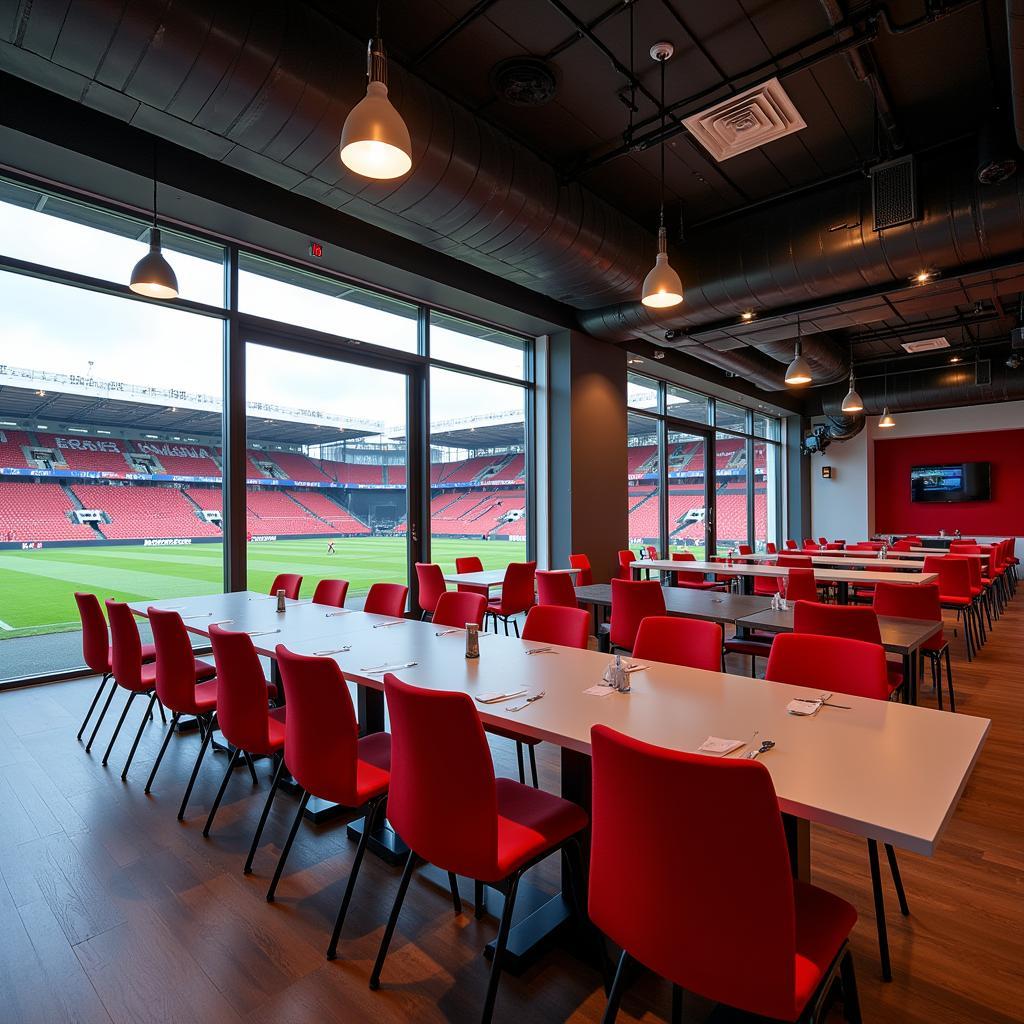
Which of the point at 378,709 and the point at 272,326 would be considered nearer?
the point at 378,709

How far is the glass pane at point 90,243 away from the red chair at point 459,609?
3.13m

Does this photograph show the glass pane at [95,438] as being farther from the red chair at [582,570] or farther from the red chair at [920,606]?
the red chair at [920,606]

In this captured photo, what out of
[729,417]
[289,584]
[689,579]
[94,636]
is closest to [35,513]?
[94,636]

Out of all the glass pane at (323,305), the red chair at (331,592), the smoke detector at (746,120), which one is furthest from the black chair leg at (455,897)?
the glass pane at (323,305)

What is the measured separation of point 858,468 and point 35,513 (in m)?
14.2

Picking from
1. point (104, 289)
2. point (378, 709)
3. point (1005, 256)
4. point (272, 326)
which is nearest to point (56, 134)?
point (104, 289)

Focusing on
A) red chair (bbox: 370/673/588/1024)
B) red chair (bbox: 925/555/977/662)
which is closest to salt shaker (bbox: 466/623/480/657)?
red chair (bbox: 370/673/588/1024)

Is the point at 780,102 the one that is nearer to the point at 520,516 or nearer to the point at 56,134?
the point at 56,134

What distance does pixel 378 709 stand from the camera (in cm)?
290

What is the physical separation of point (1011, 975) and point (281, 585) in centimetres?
447

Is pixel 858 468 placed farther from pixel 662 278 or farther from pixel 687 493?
pixel 662 278

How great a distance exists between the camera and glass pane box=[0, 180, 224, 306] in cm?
431

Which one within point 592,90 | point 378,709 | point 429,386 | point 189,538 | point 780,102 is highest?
point 592,90

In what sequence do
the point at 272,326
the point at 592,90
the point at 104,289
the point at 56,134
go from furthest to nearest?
1. the point at 272,326
2. the point at 104,289
3. the point at 592,90
4. the point at 56,134
